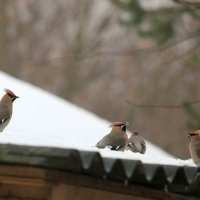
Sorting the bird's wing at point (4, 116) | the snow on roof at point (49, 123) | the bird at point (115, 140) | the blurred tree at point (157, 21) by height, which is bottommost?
the blurred tree at point (157, 21)

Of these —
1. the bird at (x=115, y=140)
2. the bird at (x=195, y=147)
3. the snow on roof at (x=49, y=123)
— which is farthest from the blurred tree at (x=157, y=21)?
the bird at (x=195, y=147)

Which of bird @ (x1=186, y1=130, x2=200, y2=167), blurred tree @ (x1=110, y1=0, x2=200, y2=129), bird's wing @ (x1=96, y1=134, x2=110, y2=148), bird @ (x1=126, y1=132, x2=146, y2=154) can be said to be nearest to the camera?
bird @ (x1=186, y1=130, x2=200, y2=167)

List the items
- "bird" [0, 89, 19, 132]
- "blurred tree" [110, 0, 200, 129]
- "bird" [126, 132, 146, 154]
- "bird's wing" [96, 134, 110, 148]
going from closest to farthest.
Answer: "bird's wing" [96, 134, 110, 148] < "bird" [0, 89, 19, 132] < "bird" [126, 132, 146, 154] < "blurred tree" [110, 0, 200, 129]

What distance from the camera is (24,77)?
123 feet

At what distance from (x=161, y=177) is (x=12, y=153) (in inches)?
46.3

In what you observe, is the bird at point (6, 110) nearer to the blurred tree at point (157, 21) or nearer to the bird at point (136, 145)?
the bird at point (136, 145)

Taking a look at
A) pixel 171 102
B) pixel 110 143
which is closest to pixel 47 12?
pixel 171 102

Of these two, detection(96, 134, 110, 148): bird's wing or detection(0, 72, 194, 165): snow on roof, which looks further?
detection(0, 72, 194, 165): snow on roof

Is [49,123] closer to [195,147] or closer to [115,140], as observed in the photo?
[115,140]

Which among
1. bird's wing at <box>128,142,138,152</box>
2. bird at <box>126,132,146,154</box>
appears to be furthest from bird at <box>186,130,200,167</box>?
bird's wing at <box>128,142,138,152</box>

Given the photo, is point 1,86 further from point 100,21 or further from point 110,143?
point 100,21

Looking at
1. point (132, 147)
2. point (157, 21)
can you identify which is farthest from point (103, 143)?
point (157, 21)

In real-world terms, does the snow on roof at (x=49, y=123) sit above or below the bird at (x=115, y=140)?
below

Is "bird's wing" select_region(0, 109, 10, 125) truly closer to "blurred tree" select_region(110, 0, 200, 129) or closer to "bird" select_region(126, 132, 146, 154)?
"bird" select_region(126, 132, 146, 154)
